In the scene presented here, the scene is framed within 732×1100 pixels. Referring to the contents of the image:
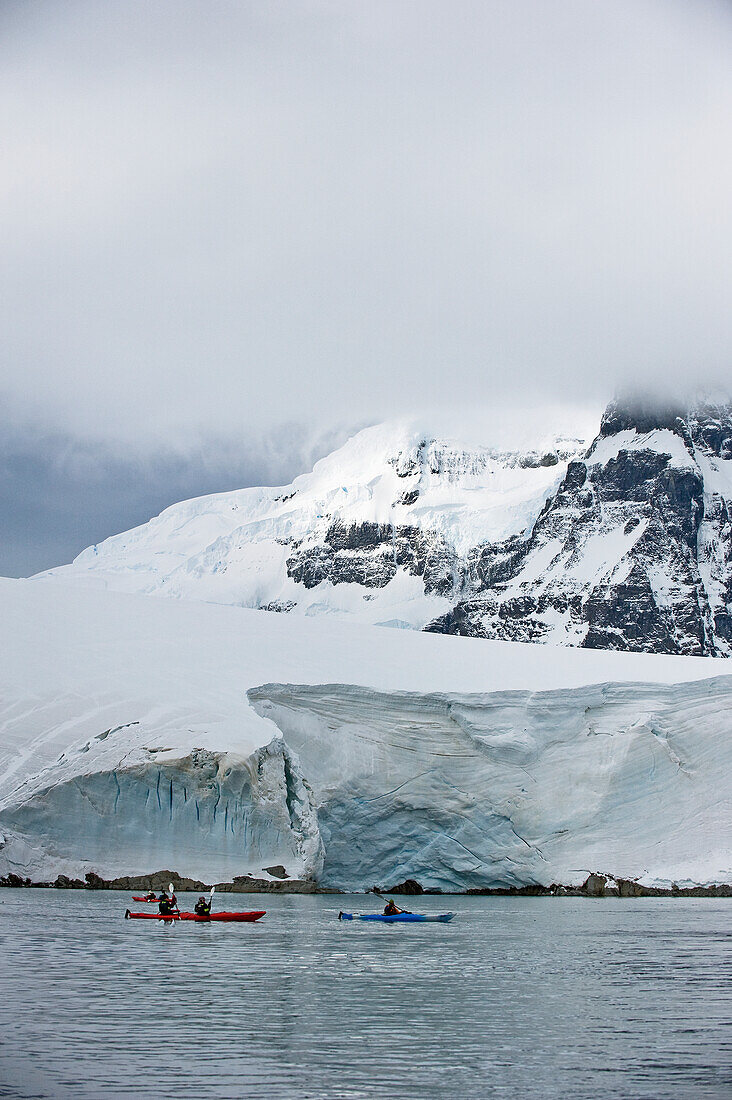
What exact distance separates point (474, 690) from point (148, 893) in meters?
9.41

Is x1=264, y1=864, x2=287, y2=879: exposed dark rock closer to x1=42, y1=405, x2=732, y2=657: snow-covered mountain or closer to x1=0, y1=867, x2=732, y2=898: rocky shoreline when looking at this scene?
x1=0, y1=867, x2=732, y2=898: rocky shoreline

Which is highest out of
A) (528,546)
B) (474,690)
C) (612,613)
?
(528,546)

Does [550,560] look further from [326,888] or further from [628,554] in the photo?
[326,888]

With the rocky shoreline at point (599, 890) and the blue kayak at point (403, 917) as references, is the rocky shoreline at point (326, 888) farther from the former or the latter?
the blue kayak at point (403, 917)

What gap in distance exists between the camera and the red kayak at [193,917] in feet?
70.9

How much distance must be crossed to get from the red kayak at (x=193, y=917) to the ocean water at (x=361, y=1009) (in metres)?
0.22

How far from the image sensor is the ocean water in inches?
360

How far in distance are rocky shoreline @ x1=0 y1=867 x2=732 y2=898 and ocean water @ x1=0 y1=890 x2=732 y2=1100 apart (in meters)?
3.92

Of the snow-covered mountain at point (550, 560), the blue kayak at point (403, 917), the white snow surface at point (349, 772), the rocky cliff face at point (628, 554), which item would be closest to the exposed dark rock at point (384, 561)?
the snow-covered mountain at point (550, 560)

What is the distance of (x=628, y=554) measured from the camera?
171125mm

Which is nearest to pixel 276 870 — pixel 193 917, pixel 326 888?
pixel 326 888

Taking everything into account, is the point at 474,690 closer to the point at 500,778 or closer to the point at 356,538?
the point at 500,778

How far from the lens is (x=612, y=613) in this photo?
163000mm

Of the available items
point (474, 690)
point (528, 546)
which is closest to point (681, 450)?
point (528, 546)
